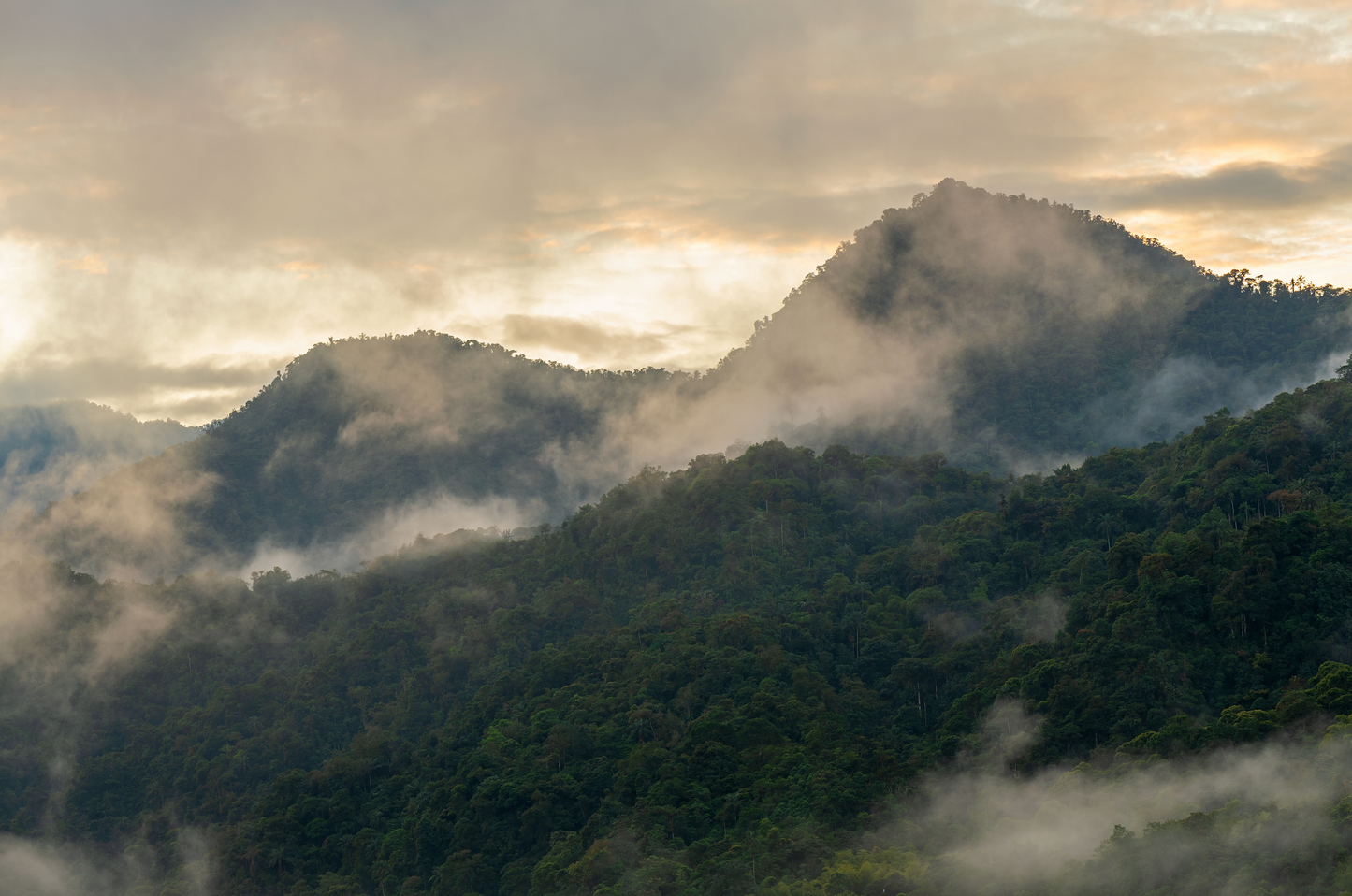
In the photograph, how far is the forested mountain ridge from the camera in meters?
33.9

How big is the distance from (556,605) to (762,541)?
10767mm

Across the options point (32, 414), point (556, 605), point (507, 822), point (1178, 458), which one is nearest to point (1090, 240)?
point (1178, 458)

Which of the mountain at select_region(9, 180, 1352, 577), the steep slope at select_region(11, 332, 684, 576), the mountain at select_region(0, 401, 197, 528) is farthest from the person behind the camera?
the mountain at select_region(0, 401, 197, 528)

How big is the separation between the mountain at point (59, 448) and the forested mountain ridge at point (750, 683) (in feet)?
193

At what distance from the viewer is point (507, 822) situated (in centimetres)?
4216

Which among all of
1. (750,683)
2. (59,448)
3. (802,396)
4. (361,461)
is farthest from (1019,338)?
(59,448)

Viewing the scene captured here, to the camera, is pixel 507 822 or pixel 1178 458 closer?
pixel 507 822

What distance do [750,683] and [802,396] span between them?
50408 millimetres

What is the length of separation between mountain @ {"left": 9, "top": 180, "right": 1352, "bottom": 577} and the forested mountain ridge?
1996cm

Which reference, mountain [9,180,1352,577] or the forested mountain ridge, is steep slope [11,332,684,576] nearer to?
mountain [9,180,1352,577]

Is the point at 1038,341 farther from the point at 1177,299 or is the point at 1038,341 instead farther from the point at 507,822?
the point at 507,822

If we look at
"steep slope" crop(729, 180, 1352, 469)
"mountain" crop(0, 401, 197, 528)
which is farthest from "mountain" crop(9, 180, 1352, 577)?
"mountain" crop(0, 401, 197, 528)

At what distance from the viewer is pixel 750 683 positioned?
46031 mm

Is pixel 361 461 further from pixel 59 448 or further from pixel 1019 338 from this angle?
pixel 1019 338
